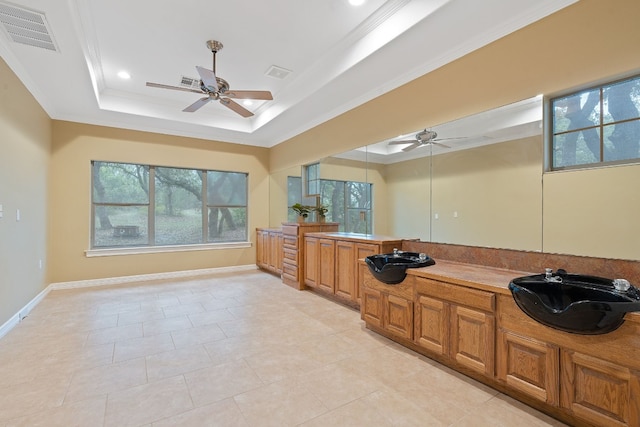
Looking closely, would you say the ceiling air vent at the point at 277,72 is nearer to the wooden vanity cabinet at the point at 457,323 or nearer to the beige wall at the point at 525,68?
the beige wall at the point at 525,68

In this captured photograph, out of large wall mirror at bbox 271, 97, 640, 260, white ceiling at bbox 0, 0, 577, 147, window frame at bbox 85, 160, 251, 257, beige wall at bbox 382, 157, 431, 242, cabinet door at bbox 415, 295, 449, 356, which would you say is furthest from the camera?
window frame at bbox 85, 160, 251, 257

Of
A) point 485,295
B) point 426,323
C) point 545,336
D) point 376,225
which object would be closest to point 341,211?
point 376,225

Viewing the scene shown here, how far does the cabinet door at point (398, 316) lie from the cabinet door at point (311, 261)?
1.79m

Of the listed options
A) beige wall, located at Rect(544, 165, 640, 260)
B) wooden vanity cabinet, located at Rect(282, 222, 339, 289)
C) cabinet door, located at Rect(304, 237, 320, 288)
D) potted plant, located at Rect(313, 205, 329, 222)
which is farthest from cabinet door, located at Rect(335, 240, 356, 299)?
beige wall, located at Rect(544, 165, 640, 260)

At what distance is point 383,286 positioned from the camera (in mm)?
2961

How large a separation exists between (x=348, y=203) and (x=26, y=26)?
3.87 m

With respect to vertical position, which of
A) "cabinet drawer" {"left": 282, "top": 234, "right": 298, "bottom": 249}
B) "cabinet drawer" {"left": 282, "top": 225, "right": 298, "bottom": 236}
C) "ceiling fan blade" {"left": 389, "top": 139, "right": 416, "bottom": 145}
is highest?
"ceiling fan blade" {"left": 389, "top": 139, "right": 416, "bottom": 145}

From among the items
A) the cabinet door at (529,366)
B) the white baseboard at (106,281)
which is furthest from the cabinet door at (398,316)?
the white baseboard at (106,281)

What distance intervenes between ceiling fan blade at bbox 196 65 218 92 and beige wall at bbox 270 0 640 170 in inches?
79.5

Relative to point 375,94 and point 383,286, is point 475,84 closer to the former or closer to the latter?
point 375,94

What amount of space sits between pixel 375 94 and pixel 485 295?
2861mm

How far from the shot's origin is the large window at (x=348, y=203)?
13.5 feet

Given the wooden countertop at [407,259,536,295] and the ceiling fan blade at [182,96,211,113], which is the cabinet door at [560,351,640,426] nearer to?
the wooden countertop at [407,259,536,295]

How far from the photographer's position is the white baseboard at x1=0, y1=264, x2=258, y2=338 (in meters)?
3.33
